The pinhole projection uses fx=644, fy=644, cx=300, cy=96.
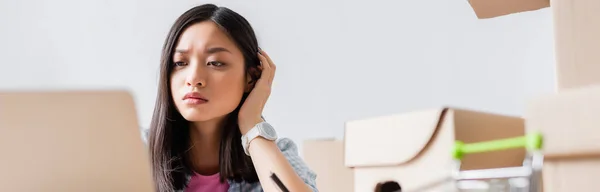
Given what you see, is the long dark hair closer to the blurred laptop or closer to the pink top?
the pink top

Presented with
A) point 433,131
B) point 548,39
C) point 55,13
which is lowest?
point 433,131

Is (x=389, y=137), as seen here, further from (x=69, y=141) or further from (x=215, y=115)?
(x=69, y=141)

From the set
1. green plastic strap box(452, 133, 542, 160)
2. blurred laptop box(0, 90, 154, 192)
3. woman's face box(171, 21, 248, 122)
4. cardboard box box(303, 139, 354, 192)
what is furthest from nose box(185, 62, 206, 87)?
green plastic strap box(452, 133, 542, 160)

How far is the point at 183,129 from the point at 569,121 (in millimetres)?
798

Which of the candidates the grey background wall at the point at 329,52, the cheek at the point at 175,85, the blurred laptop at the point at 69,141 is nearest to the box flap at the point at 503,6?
the grey background wall at the point at 329,52

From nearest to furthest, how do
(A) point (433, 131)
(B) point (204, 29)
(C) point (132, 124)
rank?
(C) point (132, 124)
(A) point (433, 131)
(B) point (204, 29)

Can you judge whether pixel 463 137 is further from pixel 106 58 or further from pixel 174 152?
pixel 106 58

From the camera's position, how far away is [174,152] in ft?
4.10

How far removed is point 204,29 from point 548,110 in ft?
2.30

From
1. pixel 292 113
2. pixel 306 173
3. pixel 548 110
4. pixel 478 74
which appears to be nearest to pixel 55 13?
pixel 292 113

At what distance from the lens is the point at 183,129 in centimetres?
126

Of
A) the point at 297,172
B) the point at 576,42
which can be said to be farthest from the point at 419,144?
the point at 297,172

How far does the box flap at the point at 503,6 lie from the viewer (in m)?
1.03

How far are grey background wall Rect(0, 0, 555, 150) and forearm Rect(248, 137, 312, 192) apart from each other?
1.68 ft
